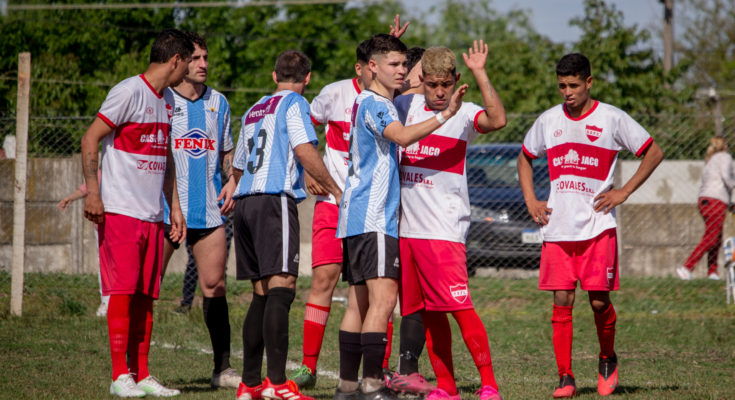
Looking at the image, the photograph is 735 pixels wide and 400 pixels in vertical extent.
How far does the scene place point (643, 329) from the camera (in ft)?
29.3

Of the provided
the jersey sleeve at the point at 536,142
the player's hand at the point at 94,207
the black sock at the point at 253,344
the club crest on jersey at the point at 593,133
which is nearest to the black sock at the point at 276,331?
the black sock at the point at 253,344

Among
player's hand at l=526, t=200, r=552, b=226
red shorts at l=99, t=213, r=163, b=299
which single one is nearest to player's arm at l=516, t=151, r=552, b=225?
player's hand at l=526, t=200, r=552, b=226

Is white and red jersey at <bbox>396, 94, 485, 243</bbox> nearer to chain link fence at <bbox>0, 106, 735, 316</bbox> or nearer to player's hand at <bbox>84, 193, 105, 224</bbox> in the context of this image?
player's hand at <bbox>84, 193, 105, 224</bbox>

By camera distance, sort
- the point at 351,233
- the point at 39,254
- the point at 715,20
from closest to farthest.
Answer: the point at 351,233 → the point at 39,254 → the point at 715,20

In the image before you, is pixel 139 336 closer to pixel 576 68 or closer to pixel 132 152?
pixel 132 152

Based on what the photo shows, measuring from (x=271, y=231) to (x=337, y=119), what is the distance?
1.14m

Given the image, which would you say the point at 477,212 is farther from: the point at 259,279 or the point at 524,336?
the point at 259,279

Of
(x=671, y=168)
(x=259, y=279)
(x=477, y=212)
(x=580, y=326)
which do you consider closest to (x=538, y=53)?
(x=671, y=168)

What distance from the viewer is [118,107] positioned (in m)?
5.27

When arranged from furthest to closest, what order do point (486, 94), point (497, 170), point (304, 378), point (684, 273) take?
point (684, 273) → point (497, 170) → point (304, 378) → point (486, 94)

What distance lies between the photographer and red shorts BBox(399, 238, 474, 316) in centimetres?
497

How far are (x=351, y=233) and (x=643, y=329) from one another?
16.7 feet

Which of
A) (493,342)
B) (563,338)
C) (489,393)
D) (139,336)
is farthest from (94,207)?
(493,342)

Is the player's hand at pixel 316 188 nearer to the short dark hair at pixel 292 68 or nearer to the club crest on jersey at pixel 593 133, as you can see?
the short dark hair at pixel 292 68
